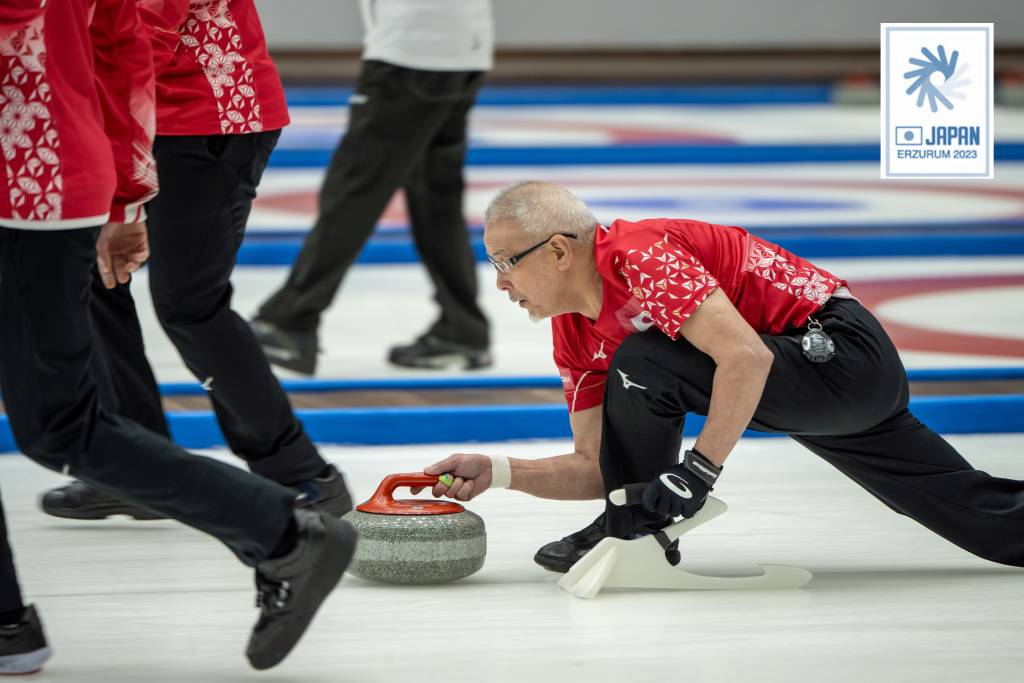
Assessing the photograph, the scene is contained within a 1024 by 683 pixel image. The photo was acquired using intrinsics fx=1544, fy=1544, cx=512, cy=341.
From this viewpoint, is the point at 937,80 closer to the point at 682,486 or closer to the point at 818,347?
the point at 818,347

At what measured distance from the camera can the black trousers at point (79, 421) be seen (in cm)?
188

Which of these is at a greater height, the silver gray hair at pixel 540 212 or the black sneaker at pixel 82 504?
the silver gray hair at pixel 540 212

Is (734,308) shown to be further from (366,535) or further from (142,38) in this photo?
(142,38)

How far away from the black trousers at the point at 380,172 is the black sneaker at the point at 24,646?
2.14 m

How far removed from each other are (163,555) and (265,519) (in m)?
0.90

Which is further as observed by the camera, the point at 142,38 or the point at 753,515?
the point at 753,515

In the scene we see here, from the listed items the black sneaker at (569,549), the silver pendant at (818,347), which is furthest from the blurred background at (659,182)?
the silver pendant at (818,347)

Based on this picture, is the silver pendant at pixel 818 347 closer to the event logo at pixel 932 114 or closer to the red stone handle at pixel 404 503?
the red stone handle at pixel 404 503

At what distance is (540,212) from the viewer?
2430 mm

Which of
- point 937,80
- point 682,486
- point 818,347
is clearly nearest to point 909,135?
point 937,80

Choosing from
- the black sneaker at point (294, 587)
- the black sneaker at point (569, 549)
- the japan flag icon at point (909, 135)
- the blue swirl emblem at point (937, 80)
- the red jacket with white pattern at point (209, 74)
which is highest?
the red jacket with white pattern at point (209, 74)

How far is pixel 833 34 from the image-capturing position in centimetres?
1213

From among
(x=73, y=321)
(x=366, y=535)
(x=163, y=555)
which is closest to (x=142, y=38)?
(x=73, y=321)

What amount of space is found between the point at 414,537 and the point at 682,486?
43 cm
